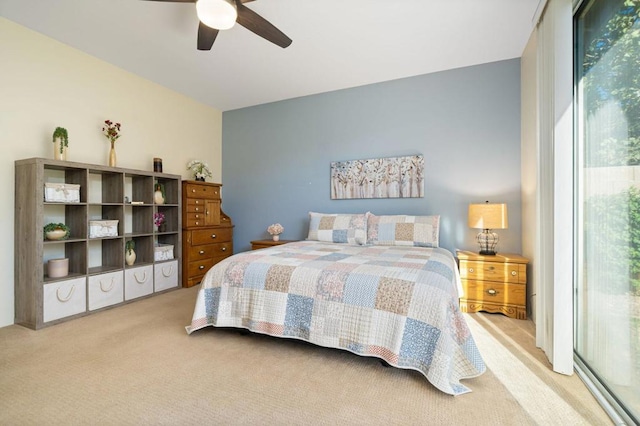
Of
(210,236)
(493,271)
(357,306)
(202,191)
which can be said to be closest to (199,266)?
(210,236)

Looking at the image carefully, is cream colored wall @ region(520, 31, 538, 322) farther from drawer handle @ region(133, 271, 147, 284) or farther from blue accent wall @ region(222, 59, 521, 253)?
drawer handle @ region(133, 271, 147, 284)

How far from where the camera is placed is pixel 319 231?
3.55 meters

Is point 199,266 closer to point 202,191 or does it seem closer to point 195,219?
point 195,219

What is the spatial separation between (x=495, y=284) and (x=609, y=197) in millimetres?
1486

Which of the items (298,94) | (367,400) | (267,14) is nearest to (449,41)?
(267,14)

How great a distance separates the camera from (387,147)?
376 cm

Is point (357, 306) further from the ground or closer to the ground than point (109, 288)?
further from the ground

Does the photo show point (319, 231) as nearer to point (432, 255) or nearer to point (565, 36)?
point (432, 255)

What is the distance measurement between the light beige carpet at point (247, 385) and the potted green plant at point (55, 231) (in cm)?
82

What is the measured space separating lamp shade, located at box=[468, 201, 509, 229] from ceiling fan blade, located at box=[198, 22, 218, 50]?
113 inches

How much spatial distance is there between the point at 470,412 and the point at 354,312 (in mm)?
755

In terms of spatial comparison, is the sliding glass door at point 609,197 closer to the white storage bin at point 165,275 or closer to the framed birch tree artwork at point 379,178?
the framed birch tree artwork at point 379,178

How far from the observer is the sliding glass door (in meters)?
1.33

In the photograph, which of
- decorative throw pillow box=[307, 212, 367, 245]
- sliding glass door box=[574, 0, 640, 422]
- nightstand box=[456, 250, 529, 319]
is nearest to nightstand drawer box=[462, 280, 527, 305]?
nightstand box=[456, 250, 529, 319]
